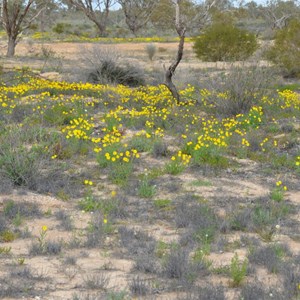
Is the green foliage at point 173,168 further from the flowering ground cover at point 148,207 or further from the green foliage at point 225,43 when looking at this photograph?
the green foliage at point 225,43

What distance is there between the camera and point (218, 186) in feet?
24.3

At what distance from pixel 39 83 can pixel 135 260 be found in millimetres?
9307

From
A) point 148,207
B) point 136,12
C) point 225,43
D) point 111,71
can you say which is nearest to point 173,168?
point 148,207

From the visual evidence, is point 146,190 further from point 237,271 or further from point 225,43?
point 225,43

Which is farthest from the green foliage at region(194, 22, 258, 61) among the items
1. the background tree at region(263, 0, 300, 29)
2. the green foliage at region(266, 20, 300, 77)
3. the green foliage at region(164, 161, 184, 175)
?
the background tree at region(263, 0, 300, 29)

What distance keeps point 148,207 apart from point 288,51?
13.0 metres

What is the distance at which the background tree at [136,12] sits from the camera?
4419 centimetres

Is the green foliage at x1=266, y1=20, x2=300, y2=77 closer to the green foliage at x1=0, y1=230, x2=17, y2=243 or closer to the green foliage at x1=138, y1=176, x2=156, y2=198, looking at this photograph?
the green foliage at x1=138, y1=176, x2=156, y2=198

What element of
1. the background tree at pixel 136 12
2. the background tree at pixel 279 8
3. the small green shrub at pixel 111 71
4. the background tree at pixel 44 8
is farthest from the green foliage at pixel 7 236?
the background tree at pixel 279 8

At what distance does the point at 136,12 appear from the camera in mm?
45156

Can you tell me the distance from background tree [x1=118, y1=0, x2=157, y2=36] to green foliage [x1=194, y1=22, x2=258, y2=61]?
2181cm

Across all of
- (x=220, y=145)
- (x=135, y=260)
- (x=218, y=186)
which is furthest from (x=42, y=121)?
(x=135, y=260)

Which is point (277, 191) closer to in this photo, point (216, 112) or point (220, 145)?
point (220, 145)

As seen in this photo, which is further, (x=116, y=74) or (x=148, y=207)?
(x=116, y=74)
